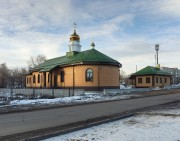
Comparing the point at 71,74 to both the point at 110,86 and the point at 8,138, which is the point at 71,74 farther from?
the point at 8,138

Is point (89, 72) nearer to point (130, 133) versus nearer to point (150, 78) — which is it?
point (150, 78)

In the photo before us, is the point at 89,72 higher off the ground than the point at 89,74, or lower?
higher

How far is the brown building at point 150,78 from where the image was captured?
6003 centimetres

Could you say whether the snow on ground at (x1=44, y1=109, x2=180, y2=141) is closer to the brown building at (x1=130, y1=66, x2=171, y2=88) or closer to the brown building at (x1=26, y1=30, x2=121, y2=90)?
the brown building at (x1=26, y1=30, x2=121, y2=90)

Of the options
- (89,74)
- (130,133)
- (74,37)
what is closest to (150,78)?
(74,37)

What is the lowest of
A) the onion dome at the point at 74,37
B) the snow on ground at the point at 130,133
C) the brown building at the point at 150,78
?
the snow on ground at the point at 130,133

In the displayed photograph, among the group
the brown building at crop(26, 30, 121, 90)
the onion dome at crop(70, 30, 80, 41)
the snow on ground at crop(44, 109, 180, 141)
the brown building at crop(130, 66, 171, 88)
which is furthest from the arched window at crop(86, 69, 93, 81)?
the snow on ground at crop(44, 109, 180, 141)

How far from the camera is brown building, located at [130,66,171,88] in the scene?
60031mm

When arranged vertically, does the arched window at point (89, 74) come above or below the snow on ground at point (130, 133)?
above

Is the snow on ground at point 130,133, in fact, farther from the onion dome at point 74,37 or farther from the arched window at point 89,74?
the onion dome at point 74,37

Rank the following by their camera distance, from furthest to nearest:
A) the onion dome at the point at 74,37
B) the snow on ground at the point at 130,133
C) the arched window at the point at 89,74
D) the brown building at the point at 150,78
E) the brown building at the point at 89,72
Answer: the brown building at the point at 150,78 → the onion dome at the point at 74,37 → the arched window at the point at 89,74 → the brown building at the point at 89,72 → the snow on ground at the point at 130,133

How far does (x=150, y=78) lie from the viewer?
198 ft

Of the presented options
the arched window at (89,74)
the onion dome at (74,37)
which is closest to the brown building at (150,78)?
the onion dome at (74,37)

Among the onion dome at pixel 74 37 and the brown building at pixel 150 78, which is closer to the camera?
the onion dome at pixel 74 37
